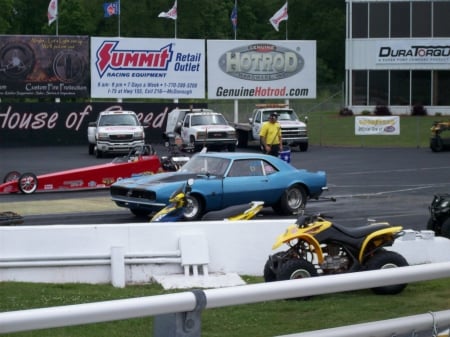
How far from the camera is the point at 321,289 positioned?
4.41m

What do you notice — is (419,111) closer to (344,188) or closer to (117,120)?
(117,120)

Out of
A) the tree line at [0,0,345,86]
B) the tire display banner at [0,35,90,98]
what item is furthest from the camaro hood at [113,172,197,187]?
the tree line at [0,0,345,86]

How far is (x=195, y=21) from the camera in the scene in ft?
282

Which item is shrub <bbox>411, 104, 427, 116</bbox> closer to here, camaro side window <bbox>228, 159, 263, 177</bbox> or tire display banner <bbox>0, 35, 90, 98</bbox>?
tire display banner <bbox>0, 35, 90, 98</bbox>

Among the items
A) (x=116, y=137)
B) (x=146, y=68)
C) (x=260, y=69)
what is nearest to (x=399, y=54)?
(x=260, y=69)

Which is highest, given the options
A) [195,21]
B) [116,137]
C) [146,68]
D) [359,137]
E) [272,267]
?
[195,21]

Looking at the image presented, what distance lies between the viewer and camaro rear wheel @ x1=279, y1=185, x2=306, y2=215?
19469 millimetres

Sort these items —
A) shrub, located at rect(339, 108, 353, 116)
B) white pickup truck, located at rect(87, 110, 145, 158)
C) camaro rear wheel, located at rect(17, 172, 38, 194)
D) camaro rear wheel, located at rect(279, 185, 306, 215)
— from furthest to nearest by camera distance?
1. shrub, located at rect(339, 108, 353, 116)
2. white pickup truck, located at rect(87, 110, 145, 158)
3. camaro rear wheel, located at rect(17, 172, 38, 194)
4. camaro rear wheel, located at rect(279, 185, 306, 215)

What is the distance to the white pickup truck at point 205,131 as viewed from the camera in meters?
37.8

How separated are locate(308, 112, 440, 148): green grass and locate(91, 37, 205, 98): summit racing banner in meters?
6.67

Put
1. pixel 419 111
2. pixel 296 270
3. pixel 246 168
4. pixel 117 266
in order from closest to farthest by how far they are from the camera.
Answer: pixel 296 270, pixel 117 266, pixel 246 168, pixel 419 111

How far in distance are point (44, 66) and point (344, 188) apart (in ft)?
76.3

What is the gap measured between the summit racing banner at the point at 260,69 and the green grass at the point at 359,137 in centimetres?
255

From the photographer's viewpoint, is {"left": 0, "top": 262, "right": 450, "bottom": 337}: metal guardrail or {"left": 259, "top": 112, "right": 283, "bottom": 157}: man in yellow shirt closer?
{"left": 0, "top": 262, "right": 450, "bottom": 337}: metal guardrail
